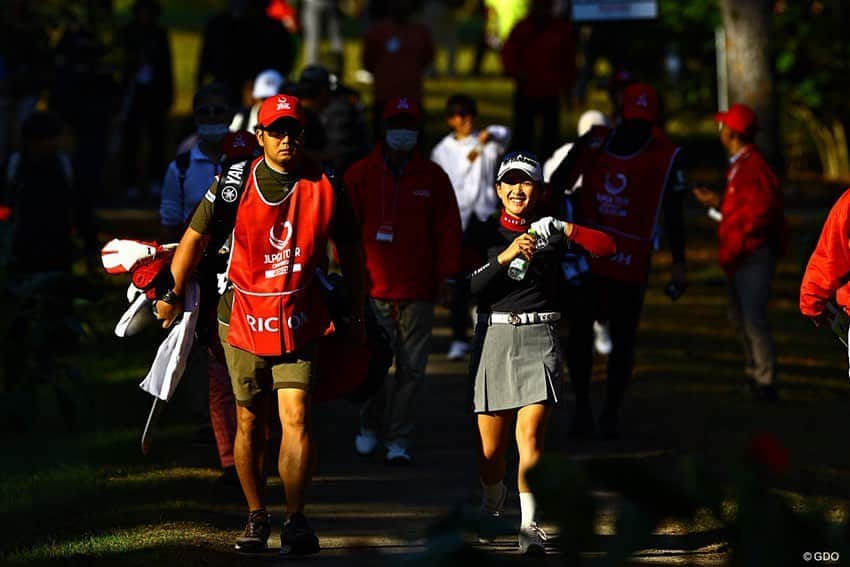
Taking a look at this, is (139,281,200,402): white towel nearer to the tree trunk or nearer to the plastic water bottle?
the plastic water bottle

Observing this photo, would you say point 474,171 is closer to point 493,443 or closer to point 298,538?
point 493,443

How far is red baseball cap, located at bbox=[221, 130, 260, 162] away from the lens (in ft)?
30.2

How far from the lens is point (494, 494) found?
8.54 meters

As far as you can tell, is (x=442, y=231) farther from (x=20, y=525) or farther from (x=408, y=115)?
(x=20, y=525)

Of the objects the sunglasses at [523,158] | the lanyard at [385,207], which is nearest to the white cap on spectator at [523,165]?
the sunglasses at [523,158]

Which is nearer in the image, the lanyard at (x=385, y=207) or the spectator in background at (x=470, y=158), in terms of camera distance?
the lanyard at (x=385, y=207)

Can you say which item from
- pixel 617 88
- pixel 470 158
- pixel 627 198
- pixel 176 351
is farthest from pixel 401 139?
pixel 617 88

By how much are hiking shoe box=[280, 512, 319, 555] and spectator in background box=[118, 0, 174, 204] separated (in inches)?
479

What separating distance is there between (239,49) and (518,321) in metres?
9.94

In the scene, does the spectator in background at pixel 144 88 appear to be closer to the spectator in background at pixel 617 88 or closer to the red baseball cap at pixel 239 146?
the spectator in background at pixel 617 88

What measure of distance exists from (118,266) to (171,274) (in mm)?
274

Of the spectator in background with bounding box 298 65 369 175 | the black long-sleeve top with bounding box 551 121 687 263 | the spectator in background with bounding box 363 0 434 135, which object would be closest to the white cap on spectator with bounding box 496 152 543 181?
the black long-sleeve top with bounding box 551 121 687 263

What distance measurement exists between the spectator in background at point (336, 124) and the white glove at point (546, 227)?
4554 mm

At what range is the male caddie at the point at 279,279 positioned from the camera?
7.94 metres
